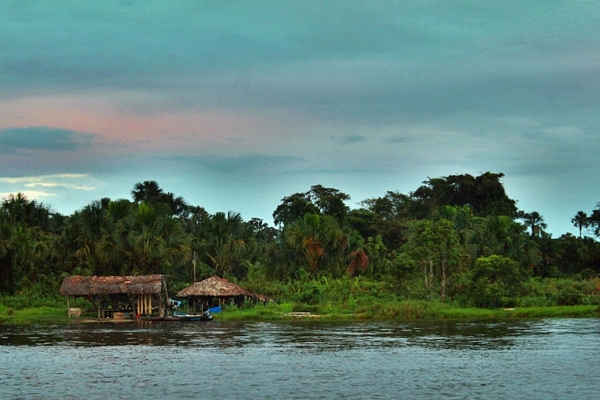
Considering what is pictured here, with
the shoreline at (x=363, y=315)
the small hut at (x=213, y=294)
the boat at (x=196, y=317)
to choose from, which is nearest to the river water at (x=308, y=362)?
the shoreline at (x=363, y=315)

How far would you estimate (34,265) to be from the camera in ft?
174

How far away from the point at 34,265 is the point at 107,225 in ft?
23.1

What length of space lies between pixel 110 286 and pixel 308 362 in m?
22.3

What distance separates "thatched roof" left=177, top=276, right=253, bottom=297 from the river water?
7.15 m

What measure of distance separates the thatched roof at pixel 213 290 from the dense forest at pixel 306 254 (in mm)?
2838

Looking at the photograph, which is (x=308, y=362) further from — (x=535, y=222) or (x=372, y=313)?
(x=535, y=222)

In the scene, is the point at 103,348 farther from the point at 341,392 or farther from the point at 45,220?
the point at 45,220

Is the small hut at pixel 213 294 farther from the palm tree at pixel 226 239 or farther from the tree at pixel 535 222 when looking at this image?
the tree at pixel 535 222

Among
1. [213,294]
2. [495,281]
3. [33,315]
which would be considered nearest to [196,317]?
[213,294]

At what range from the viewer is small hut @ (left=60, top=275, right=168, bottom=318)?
45312mm

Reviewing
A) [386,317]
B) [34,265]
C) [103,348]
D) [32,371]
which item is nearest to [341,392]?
[32,371]

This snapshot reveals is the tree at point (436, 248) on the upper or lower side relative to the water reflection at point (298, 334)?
upper

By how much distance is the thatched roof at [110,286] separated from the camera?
45250 millimetres

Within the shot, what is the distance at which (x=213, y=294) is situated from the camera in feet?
155
